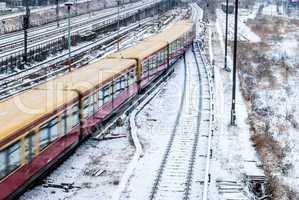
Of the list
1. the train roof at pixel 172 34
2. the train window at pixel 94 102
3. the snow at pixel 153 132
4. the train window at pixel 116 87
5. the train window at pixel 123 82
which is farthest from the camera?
the train roof at pixel 172 34

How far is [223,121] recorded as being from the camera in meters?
28.1

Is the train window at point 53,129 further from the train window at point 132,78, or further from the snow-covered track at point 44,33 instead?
the snow-covered track at point 44,33

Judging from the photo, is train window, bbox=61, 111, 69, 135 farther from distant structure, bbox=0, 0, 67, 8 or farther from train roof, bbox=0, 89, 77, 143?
distant structure, bbox=0, 0, 67, 8

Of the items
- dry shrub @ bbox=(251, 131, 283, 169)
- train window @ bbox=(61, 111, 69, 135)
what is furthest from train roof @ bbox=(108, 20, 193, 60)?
train window @ bbox=(61, 111, 69, 135)

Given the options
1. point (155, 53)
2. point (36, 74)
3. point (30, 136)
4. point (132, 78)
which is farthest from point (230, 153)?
point (36, 74)

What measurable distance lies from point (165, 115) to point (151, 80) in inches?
234

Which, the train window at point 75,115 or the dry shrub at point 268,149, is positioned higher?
the train window at point 75,115

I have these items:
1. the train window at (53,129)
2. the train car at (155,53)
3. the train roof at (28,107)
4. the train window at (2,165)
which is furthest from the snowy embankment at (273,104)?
the train window at (2,165)

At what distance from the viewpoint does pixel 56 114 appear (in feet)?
60.4

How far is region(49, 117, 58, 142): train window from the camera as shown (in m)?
18.1

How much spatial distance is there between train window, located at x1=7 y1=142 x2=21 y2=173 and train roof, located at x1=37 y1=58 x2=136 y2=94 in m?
5.39

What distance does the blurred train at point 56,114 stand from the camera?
15828mm

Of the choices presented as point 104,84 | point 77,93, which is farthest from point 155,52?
point 77,93

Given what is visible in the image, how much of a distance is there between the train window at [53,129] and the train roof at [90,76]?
8.75 feet
